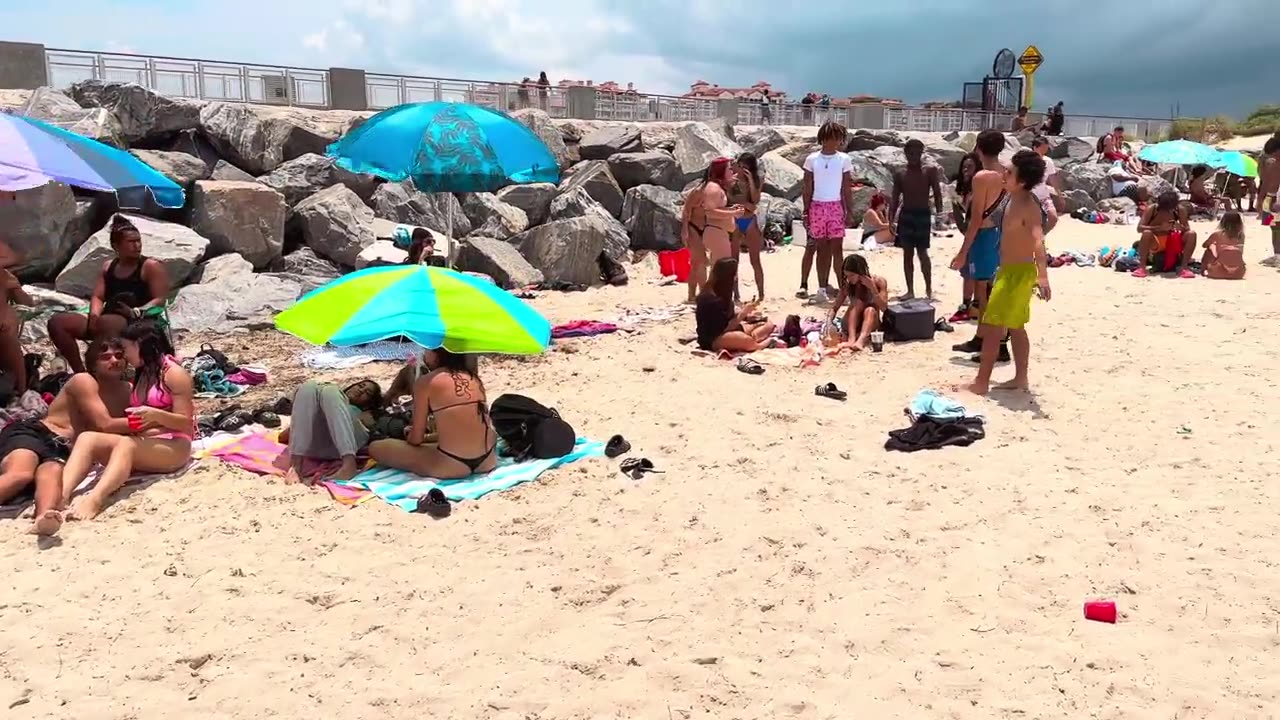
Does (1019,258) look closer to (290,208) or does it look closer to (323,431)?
(323,431)

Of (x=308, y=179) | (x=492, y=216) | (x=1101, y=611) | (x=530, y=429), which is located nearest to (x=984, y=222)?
(x=530, y=429)

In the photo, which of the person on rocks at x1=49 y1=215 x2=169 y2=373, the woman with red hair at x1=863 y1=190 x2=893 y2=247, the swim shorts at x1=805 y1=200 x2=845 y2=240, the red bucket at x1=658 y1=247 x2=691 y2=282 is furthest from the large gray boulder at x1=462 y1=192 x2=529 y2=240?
the person on rocks at x1=49 y1=215 x2=169 y2=373

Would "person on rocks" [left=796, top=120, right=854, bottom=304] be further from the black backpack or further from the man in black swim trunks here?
the black backpack

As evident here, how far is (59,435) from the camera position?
15.7ft

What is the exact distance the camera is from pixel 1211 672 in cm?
298

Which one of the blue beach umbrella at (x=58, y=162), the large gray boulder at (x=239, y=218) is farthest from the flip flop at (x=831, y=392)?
the large gray boulder at (x=239, y=218)

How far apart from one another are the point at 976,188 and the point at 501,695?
17.5 ft

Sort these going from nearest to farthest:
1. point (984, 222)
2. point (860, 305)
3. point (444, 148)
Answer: point (444, 148)
point (984, 222)
point (860, 305)

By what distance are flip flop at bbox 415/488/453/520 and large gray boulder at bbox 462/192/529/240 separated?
829cm

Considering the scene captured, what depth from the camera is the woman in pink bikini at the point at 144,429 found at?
14.4ft

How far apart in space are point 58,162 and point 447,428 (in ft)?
8.82

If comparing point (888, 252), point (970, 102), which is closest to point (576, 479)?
point (888, 252)

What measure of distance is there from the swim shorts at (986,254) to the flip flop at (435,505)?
5154 mm

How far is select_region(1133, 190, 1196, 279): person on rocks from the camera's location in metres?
11.0
